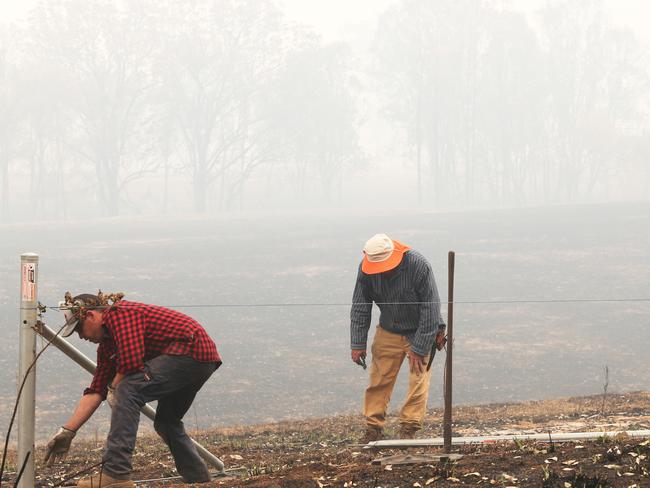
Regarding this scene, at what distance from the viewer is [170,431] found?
18.9 feet

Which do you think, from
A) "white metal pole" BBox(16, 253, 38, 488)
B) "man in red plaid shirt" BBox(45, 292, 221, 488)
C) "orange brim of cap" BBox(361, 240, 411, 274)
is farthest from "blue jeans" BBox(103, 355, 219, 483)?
"orange brim of cap" BBox(361, 240, 411, 274)

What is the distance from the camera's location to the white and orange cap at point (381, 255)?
7422 mm

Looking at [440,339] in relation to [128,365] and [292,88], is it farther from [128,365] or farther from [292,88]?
[292,88]

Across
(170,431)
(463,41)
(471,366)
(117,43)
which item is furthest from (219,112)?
(170,431)

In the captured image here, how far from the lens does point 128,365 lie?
5.16m

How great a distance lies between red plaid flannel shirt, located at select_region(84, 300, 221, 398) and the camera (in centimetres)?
513

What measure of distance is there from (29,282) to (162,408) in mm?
1334

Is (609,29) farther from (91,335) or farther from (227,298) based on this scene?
(91,335)

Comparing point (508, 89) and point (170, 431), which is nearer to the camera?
point (170, 431)

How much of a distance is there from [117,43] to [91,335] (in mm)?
52107

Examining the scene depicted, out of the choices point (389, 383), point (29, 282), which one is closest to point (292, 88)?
point (389, 383)

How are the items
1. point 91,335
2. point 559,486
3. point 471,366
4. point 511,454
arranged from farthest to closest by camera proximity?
point 471,366
point 511,454
point 91,335
point 559,486

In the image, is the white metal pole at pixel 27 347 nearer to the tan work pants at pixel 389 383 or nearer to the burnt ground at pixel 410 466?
the burnt ground at pixel 410 466

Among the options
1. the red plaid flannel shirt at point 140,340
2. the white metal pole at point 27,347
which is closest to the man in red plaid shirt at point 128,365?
the red plaid flannel shirt at point 140,340
